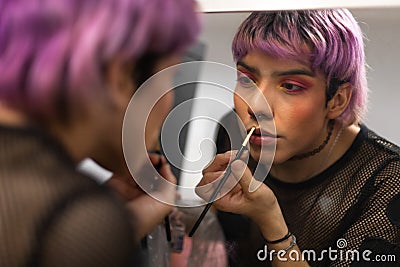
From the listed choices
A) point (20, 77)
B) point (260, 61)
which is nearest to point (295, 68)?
point (260, 61)

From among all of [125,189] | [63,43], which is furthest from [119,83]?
[125,189]

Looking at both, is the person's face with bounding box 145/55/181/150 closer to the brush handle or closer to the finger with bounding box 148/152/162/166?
the finger with bounding box 148/152/162/166

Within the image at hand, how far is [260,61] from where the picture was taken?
881mm

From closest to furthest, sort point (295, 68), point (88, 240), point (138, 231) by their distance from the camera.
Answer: point (88, 240)
point (138, 231)
point (295, 68)

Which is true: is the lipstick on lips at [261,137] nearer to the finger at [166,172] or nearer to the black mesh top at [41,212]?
the finger at [166,172]

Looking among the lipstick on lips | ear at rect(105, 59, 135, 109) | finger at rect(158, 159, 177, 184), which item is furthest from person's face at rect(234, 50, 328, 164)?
ear at rect(105, 59, 135, 109)

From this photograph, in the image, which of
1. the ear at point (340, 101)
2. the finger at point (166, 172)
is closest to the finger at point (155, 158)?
the finger at point (166, 172)

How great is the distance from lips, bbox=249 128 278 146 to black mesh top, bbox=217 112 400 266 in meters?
0.04

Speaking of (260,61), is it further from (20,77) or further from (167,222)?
(20,77)

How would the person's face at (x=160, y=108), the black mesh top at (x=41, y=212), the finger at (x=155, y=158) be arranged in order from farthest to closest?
the finger at (x=155, y=158) < the person's face at (x=160, y=108) < the black mesh top at (x=41, y=212)

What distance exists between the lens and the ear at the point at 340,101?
885 millimetres

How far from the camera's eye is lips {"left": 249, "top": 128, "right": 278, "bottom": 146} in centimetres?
89

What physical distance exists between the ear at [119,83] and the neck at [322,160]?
1.09 feet

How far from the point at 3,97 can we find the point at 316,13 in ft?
1.68
